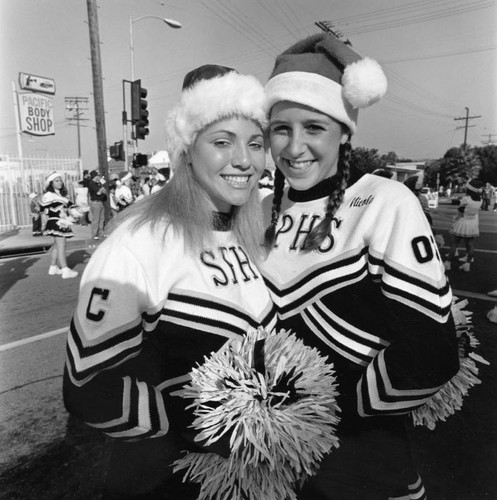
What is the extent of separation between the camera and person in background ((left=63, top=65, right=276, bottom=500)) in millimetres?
1183

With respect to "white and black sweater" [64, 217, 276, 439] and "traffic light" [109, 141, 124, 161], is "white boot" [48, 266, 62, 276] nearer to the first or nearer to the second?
"traffic light" [109, 141, 124, 161]

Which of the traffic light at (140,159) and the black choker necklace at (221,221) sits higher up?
the traffic light at (140,159)

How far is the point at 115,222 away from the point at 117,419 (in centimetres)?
68

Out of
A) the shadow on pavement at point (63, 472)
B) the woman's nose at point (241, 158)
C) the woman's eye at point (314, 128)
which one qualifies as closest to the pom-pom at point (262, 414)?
the woman's nose at point (241, 158)

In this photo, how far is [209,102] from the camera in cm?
154

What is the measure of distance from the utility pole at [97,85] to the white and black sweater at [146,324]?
11.9 metres

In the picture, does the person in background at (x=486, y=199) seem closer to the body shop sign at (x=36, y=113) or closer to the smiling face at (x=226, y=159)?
the body shop sign at (x=36, y=113)

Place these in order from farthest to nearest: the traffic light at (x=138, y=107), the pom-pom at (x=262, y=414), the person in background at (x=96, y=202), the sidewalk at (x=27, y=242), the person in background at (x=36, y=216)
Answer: the person in background at (x=36, y=216)
the person in background at (x=96, y=202)
the traffic light at (x=138, y=107)
the sidewalk at (x=27, y=242)
the pom-pom at (x=262, y=414)

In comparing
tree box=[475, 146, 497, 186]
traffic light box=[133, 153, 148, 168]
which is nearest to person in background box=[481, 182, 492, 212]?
traffic light box=[133, 153, 148, 168]

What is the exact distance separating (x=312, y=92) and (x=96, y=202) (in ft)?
36.2

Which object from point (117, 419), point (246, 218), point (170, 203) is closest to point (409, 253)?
point (246, 218)

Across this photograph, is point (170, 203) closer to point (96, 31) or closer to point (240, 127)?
point (240, 127)

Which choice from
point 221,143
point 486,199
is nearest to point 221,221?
point 221,143

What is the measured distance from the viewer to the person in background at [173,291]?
1183mm
